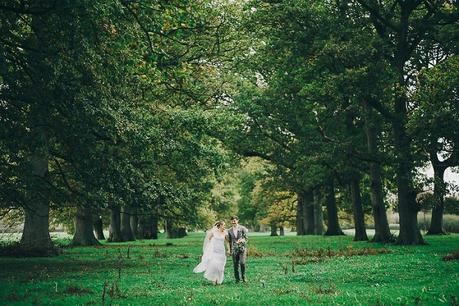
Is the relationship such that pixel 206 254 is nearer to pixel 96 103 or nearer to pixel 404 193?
pixel 96 103

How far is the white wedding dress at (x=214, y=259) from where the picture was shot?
59.4 feet

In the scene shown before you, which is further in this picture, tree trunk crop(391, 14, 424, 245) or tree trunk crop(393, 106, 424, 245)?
tree trunk crop(393, 106, 424, 245)

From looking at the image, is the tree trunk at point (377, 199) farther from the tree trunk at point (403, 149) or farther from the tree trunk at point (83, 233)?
the tree trunk at point (83, 233)

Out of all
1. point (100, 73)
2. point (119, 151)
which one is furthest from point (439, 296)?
point (119, 151)

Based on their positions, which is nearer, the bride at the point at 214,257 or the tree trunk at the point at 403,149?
the bride at the point at 214,257

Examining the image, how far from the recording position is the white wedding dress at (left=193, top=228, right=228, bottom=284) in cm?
1809

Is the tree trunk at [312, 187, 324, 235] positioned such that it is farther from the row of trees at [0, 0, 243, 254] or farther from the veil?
the veil

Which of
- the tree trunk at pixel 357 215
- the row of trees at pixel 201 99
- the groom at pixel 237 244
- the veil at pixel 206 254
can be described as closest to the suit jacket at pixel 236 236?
the groom at pixel 237 244

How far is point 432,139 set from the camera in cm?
3134

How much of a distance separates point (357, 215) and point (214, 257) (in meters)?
33.3

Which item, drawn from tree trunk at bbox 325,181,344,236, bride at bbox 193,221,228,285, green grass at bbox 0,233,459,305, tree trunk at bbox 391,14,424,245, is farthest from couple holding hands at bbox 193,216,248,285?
tree trunk at bbox 325,181,344,236

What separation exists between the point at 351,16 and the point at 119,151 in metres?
20.4

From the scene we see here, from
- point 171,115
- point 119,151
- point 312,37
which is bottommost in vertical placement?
point 119,151

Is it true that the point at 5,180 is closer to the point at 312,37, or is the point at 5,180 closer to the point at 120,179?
the point at 120,179
